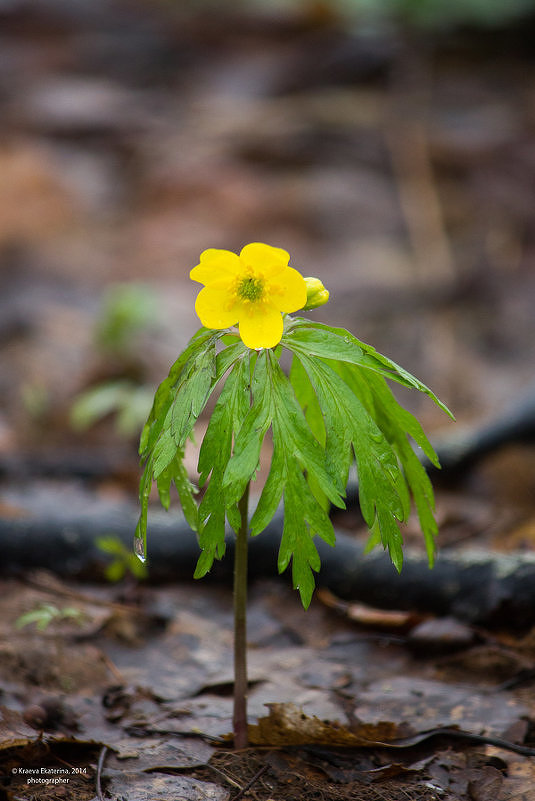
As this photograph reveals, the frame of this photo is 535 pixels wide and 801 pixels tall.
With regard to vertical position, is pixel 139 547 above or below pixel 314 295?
below

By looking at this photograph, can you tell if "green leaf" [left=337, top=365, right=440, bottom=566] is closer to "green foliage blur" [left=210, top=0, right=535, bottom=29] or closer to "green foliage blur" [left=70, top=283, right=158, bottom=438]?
"green foliage blur" [left=70, top=283, right=158, bottom=438]

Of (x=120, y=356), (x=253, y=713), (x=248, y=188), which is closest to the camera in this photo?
(x=253, y=713)

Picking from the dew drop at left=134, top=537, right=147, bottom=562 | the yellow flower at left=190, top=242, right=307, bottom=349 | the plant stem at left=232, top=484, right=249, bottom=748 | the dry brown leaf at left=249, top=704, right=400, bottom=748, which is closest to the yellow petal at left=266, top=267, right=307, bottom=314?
the yellow flower at left=190, top=242, right=307, bottom=349

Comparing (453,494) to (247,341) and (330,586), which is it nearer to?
(330,586)

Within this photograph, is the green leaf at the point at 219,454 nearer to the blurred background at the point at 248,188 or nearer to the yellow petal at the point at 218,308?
the yellow petal at the point at 218,308

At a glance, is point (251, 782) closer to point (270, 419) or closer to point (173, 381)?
point (270, 419)

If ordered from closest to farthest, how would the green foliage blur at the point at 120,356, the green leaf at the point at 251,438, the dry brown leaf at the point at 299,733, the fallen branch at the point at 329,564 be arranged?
1. the green leaf at the point at 251,438
2. the dry brown leaf at the point at 299,733
3. the fallen branch at the point at 329,564
4. the green foliage blur at the point at 120,356

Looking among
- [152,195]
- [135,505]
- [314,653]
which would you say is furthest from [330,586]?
[152,195]

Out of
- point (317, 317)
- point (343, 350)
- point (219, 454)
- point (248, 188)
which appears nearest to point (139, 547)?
point (219, 454)

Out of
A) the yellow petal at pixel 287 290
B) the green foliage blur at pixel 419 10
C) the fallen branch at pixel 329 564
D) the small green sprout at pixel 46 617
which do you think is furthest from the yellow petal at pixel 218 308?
the green foliage blur at pixel 419 10
